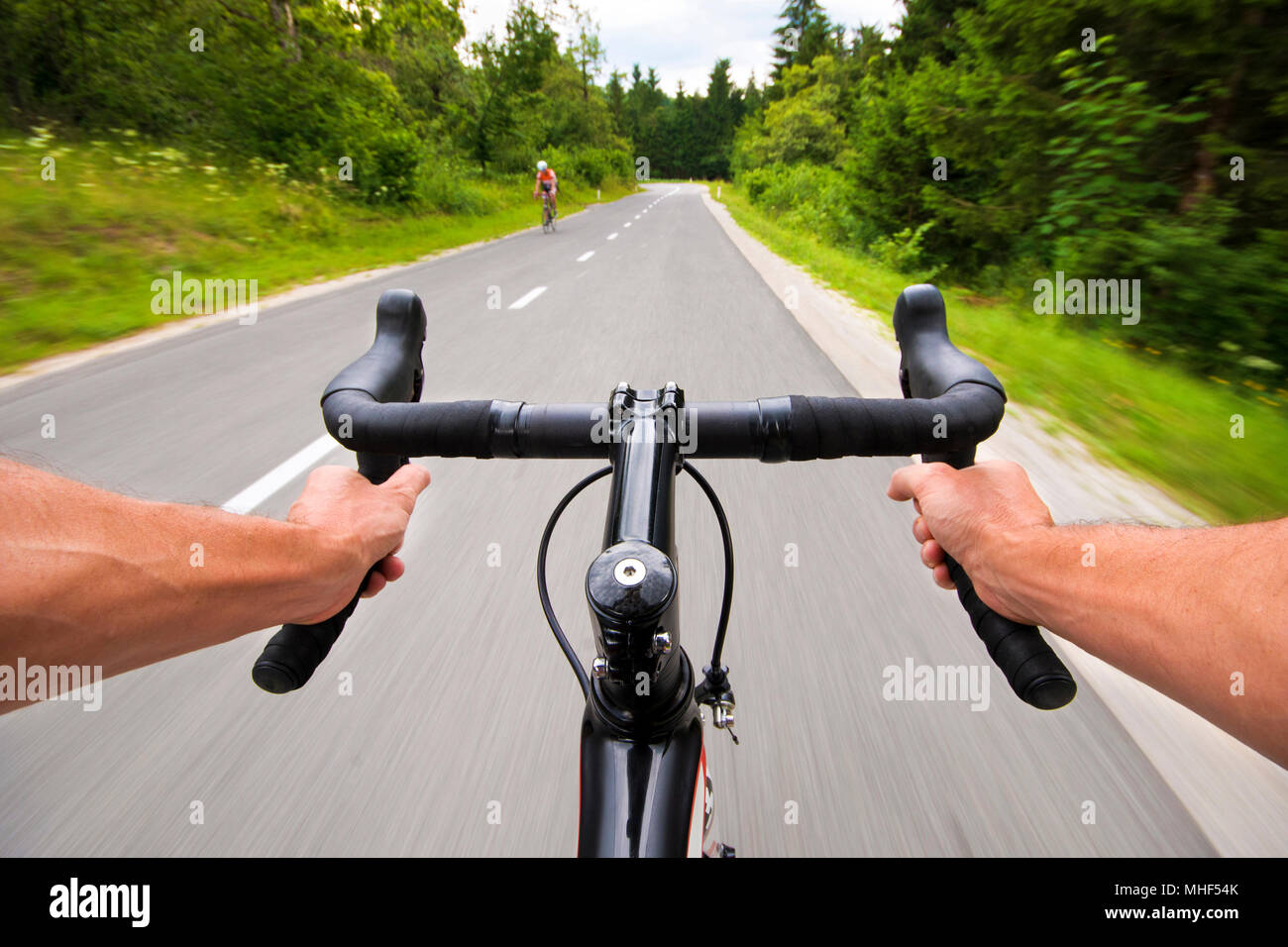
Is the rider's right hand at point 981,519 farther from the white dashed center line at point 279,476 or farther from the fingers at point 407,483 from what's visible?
the white dashed center line at point 279,476

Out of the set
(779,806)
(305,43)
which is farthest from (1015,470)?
(305,43)

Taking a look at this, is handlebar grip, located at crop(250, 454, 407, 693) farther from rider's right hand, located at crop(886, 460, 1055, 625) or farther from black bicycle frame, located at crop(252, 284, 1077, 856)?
rider's right hand, located at crop(886, 460, 1055, 625)

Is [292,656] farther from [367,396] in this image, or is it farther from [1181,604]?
[1181,604]

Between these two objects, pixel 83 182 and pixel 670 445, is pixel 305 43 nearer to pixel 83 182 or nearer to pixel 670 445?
pixel 83 182

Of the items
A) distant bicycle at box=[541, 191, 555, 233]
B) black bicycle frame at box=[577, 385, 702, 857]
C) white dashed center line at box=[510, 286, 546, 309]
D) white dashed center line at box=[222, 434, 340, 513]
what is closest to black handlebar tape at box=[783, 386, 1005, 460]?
black bicycle frame at box=[577, 385, 702, 857]

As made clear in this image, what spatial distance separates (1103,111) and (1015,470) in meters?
7.13

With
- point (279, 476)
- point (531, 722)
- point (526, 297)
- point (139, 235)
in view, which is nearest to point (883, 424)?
point (531, 722)

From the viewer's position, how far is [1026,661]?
3.16ft

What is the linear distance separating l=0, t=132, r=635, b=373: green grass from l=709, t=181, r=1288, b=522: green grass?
8775 millimetres

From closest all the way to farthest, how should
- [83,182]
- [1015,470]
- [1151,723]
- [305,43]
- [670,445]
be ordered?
[670,445] < [1015,470] < [1151,723] < [83,182] < [305,43]

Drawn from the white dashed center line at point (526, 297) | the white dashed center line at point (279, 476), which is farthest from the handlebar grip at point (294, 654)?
the white dashed center line at point (526, 297)

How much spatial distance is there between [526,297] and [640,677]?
9066 mm
